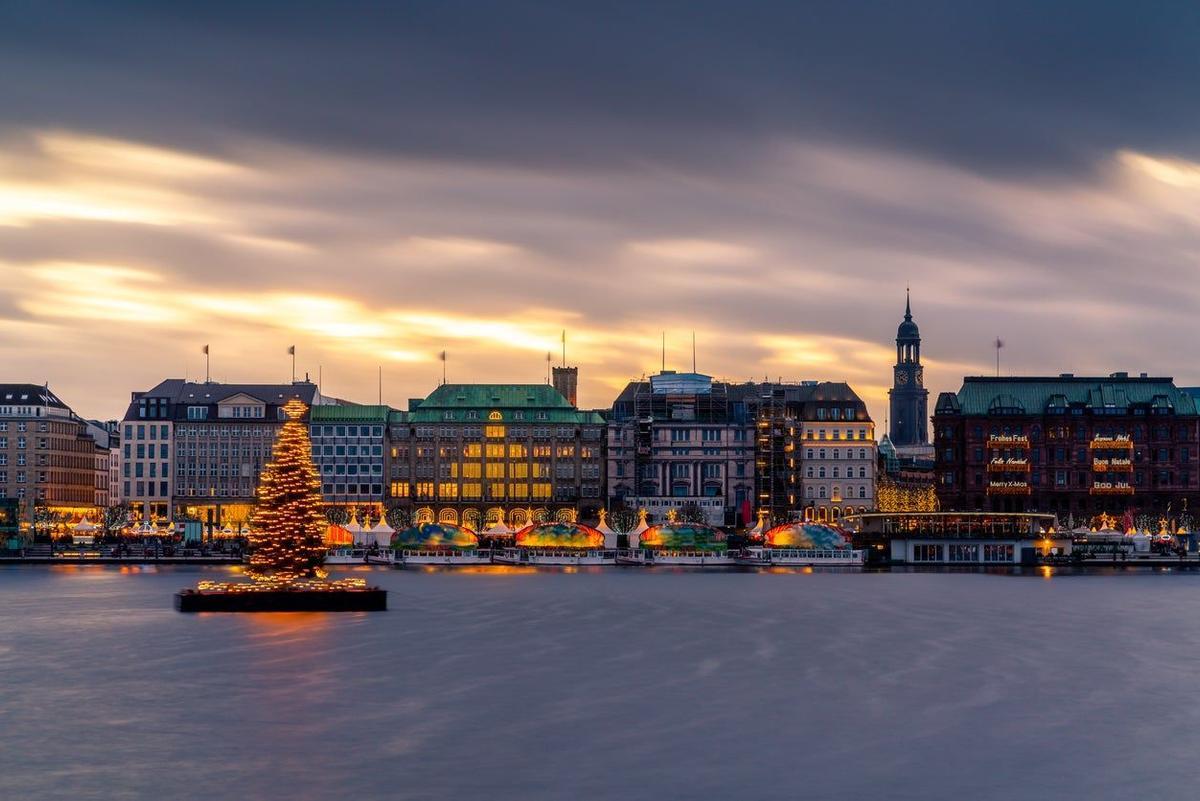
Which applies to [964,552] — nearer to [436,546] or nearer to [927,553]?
[927,553]

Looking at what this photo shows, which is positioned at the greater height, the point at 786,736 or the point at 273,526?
the point at 273,526

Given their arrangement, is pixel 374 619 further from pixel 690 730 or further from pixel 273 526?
pixel 690 730

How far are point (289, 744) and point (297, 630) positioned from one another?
32.1 meters

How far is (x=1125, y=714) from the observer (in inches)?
2180

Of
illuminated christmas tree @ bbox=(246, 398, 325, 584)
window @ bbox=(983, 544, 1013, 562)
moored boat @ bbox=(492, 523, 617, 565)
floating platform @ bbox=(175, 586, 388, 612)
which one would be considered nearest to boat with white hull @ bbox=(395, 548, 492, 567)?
moored boat @ bbox=(492, 523, 617, 565)

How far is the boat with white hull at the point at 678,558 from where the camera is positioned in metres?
171

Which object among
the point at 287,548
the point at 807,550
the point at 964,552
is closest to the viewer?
the point at 287,548

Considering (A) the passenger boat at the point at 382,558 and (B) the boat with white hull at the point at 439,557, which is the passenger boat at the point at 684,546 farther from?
(A) the passenger boat at the point at 382,558

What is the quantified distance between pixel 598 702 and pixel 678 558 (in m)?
116

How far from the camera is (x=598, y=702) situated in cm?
5644

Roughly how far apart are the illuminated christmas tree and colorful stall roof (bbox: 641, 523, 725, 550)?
85684mm

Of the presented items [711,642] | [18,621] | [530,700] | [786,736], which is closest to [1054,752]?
[786,736]

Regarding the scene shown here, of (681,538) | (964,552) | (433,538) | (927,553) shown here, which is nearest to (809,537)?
(681,538)

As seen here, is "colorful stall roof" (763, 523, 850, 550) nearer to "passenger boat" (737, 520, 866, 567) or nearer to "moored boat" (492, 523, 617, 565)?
"passenger boat" (737, 520, 866, 567)
